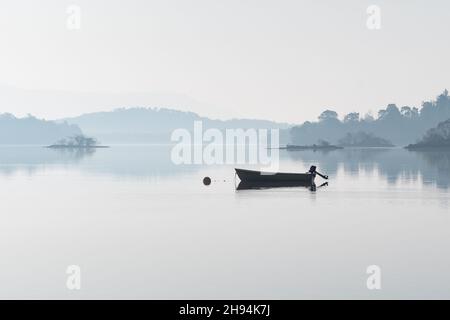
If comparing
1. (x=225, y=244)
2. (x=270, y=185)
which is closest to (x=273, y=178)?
(x=270, y=185)

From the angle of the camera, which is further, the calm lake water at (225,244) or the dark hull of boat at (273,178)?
the dark hull of boat at (273,178)

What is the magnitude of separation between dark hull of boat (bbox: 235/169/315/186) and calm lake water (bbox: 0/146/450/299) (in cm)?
517

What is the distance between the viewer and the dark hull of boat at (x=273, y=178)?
69250mm

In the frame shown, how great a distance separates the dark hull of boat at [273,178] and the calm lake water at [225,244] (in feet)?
Result: 17.0

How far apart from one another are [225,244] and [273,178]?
117 ft

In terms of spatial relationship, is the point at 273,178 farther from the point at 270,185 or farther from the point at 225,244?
the point at 225,244

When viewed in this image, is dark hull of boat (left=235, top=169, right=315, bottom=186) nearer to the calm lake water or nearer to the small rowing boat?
the small rowing boat

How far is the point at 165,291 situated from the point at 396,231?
19410 millimetres

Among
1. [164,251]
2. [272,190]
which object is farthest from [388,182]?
[164,251]

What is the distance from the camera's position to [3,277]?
26.5m

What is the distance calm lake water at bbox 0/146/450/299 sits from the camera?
24.8 metres

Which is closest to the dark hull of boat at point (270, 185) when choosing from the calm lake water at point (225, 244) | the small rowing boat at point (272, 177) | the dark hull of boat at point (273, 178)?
the dark hull of boat at point (273, 178)

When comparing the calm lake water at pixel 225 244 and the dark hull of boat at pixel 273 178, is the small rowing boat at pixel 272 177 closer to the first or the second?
the dark hull of boat at pixel 273 178
